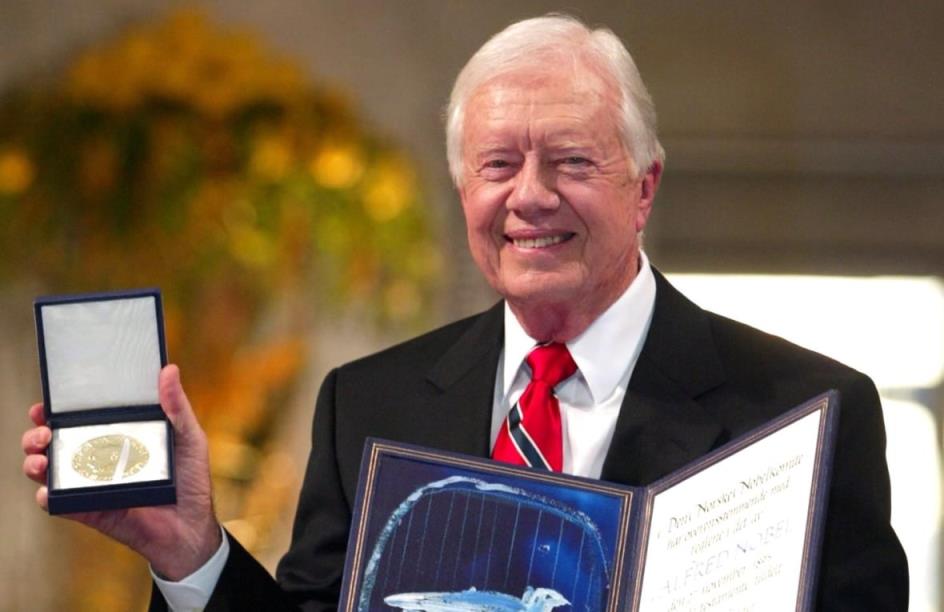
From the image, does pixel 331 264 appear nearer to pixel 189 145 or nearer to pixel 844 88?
pixel 189 145

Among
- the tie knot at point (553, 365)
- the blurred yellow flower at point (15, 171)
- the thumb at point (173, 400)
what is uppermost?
the blurred yellow flower at point (15, 171)

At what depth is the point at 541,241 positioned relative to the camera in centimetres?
220

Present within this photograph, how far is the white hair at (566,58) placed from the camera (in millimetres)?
2227

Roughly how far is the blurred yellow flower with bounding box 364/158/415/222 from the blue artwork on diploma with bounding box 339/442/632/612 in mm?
2596

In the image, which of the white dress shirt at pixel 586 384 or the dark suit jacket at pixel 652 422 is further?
the white dress shirt at pixel 586 384

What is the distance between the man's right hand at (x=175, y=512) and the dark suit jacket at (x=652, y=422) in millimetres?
54

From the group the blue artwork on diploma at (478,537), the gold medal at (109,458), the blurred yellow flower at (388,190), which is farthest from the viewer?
the blurred yellow flower at (388,190)

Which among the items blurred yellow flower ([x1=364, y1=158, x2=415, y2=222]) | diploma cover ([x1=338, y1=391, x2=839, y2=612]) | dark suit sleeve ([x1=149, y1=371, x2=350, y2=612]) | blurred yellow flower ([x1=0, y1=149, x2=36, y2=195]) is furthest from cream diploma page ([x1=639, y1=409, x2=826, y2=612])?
blurred yellow flower ([x1=0, y1=149, x2=36, y2=195])

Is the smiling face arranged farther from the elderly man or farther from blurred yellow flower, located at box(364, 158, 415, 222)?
blurred yellow flower, located at box(364, 158, 415, 222)

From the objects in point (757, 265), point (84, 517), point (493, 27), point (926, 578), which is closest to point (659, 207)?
point (757, 265)

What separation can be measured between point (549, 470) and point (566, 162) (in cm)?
38

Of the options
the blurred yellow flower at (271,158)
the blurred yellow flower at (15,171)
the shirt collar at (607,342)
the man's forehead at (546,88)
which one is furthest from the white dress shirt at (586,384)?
the blurred yellow flower at (15,171)

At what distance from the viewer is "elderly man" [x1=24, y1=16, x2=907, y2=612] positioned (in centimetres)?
213

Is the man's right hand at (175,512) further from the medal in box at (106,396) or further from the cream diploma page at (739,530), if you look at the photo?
the cream diploma page at (739,530)
